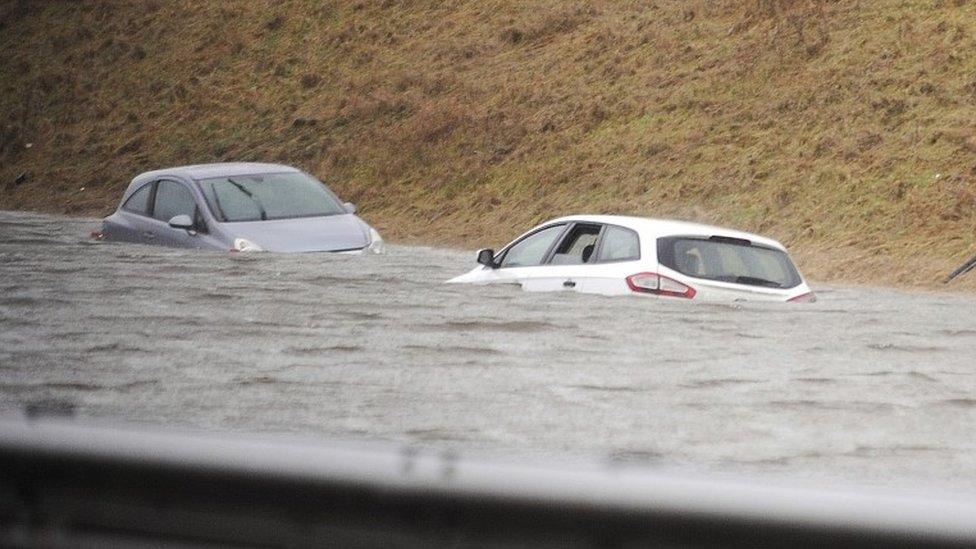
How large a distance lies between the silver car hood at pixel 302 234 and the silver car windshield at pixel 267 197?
28 cm

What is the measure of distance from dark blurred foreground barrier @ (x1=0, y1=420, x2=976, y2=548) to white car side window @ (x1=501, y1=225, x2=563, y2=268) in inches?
474

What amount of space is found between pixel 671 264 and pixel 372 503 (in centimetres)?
1063

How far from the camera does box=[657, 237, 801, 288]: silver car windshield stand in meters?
13.8

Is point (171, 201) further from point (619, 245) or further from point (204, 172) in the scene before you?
point (619, 245)

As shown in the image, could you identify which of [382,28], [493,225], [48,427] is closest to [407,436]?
[48,427]

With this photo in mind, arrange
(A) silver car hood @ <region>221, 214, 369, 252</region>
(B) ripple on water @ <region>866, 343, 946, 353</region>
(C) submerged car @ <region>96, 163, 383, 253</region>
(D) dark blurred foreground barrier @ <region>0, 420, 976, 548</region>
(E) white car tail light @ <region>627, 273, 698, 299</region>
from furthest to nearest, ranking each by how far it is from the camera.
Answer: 1. (C) submerged car @ <region>96, 163, 383, 253</region>
2. (A) silver car hood @ <region>221, 214, 369, 252</region>
3. (E) white car tail light @ <region>627, 273, 698, 299</region>
4. (B) ripple on water @ <region>866, 343, 946, 353</region>
5. (D) dark blurred foreground barrier @ <region>0, 420, 976, 548</region>

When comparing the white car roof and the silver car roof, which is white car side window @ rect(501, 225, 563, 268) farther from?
the silver car roof

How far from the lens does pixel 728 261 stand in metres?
14.1

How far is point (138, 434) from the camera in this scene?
339cm

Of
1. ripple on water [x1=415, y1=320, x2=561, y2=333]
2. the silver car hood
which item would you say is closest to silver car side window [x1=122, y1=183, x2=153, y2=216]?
the silver car hood

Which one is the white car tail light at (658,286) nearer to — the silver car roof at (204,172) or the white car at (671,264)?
the white car at (671,264)

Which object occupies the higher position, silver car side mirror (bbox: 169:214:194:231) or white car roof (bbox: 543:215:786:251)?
white car roof (bbox: 543:215:786:251)

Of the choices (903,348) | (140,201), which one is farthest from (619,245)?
(140,201)

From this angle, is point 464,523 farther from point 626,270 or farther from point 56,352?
point 626,270
